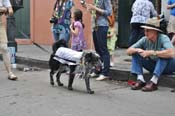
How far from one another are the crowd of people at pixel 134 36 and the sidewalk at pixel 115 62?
0.19 m

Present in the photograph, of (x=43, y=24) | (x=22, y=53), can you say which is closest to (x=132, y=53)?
(x=22, y=53)

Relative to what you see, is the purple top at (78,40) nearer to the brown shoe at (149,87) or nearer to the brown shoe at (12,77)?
the brown shoe at (12,77)

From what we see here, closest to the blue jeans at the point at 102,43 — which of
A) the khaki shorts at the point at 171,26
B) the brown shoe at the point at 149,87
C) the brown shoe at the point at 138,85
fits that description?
the brown shoe at the point at 138,85

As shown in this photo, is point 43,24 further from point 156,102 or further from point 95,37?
point 156,102

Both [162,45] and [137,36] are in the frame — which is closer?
[162,45]

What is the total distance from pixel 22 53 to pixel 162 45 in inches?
213

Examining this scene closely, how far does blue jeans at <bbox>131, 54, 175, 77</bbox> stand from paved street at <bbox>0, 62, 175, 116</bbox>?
32cm

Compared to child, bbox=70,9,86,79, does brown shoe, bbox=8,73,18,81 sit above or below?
below

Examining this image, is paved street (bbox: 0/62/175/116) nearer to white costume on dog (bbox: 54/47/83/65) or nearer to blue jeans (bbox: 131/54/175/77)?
blue jeans (bbox: 131/54/175/77)

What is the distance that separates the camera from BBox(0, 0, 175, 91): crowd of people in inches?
300

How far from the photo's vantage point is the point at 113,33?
9.98 m

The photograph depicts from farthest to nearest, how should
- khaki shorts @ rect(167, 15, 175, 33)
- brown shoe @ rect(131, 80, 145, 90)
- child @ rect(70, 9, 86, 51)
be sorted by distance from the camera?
khaki shorts @ rect(167, 15, 175, 33) → child @ rect(70, 9, 86, 51) → brown shoe @ rect(131, 80, 145, 90)

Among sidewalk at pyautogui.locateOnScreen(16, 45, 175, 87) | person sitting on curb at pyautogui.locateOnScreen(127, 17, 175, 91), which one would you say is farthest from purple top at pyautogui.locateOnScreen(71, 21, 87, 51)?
person sitting on curb at pyautogui.locateOnScreen(127, 17, 175, 91)

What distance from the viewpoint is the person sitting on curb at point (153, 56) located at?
24.7 feet
